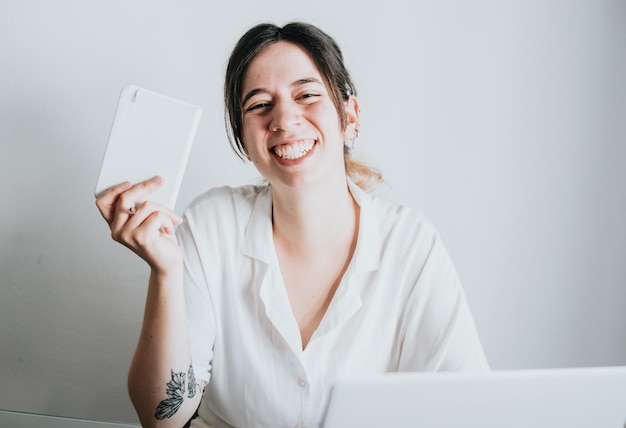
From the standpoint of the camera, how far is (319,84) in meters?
1.16

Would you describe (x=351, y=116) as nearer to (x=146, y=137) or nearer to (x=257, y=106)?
(x=257, y=106)

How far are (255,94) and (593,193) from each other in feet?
3.17

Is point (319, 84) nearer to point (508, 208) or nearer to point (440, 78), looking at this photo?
point (440, 78)

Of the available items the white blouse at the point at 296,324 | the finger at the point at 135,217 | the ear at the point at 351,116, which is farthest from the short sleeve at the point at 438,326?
the finger at the point at 135,217

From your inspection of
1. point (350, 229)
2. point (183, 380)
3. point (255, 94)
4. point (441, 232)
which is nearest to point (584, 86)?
point (441, 232)

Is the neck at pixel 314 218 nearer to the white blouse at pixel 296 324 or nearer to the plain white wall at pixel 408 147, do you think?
the white blouse at pixel 296 324

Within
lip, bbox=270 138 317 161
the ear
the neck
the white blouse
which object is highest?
the ear

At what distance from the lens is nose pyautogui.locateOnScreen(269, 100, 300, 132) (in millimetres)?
1116

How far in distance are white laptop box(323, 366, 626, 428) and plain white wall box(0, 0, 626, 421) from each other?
3.10 ft

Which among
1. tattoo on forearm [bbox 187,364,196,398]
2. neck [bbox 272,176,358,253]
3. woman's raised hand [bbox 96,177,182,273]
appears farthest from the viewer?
neck [bbox 272,176,358,253]

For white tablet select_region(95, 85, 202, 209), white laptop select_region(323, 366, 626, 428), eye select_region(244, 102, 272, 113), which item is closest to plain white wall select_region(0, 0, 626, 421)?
eye select_region(244, 102, 272, 113)

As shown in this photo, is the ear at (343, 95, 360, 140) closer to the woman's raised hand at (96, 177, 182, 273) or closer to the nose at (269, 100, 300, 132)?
the nose at (269, 100, 300, 132)

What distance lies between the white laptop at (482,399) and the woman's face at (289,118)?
0.56m

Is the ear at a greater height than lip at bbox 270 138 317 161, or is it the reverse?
the ear
